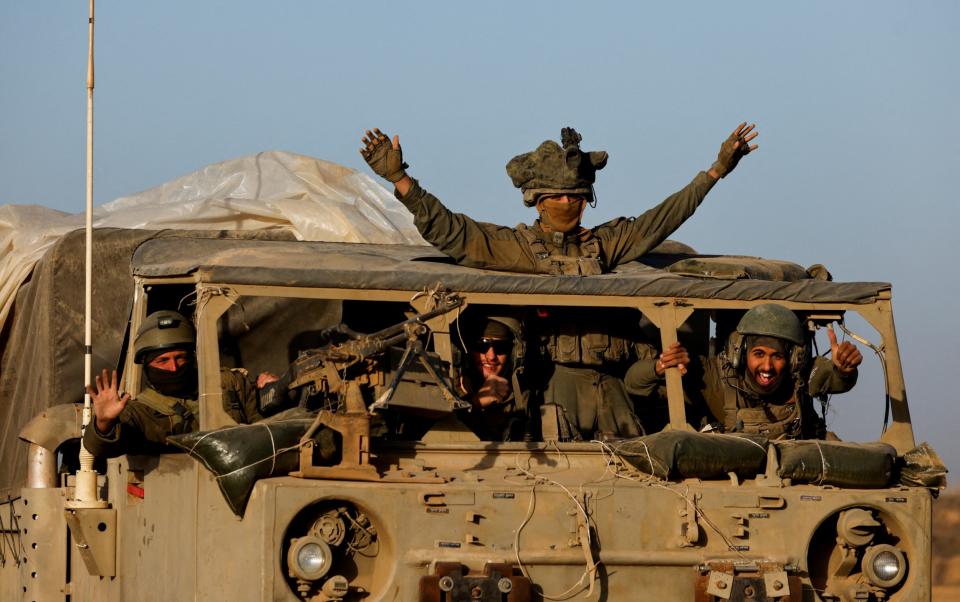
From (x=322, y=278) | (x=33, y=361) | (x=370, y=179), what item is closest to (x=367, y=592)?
(x=322, y=278)

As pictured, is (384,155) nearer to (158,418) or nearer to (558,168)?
(558,168)

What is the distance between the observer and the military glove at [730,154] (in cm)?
1351

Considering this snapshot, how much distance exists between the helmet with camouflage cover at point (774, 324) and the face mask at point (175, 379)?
2.88 meters

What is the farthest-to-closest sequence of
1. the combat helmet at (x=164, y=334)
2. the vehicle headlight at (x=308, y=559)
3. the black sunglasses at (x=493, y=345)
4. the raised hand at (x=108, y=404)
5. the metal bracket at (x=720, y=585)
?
the black sunglasses at (x=493, y=345)
the combat helmet at (x=164, y=334)
the raised hand at (x=108, y=404)
the metal bracket at (x=720, y=585)
the vehicle headlight at (x=308, y=559)

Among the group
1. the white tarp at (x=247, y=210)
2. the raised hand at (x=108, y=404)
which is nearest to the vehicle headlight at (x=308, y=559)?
the raised hand at (x=108, y=404)

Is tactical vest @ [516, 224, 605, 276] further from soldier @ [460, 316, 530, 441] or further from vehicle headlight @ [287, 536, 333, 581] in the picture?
vehicle headlight @ [287, 536, 333, 581]

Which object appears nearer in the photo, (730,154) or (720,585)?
(720,585)

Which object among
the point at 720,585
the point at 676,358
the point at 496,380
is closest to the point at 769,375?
the point at 676,358

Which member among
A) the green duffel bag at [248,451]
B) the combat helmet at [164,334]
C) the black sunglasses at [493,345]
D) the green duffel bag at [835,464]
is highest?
the combat helmet at [164,334]

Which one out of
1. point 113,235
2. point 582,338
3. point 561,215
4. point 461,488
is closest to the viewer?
point 461,488

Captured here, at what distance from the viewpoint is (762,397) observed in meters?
12.5

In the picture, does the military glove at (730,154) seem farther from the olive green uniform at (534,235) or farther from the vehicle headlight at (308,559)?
the vehicle headlight at (308,559)

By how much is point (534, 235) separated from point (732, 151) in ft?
4.10

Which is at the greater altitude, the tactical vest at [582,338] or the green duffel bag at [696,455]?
the tactical vest at [582,338]
